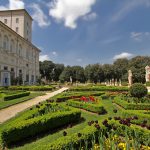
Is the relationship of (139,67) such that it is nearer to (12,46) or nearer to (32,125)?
(12,46)

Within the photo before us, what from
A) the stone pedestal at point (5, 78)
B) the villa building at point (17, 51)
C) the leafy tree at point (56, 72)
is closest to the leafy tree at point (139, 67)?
the leafy tree at point (56, 72)

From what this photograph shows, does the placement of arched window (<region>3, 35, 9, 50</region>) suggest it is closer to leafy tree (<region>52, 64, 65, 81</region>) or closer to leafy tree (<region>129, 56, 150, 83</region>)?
leafy tree (<region>52, 64, 65, 81</region>)

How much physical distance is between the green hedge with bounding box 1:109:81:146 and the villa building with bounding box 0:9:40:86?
110 ft

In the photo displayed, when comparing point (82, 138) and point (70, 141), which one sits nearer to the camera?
point (70, 141)

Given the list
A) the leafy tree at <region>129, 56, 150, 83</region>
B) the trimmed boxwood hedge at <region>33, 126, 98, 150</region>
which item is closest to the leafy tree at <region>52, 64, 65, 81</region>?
the leafy tree at <region>129, 56, 150, 83</region>

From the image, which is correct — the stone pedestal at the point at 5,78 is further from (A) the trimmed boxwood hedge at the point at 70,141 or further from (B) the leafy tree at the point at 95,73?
(A) the trimmed boxwood hedge at the point at 70,141

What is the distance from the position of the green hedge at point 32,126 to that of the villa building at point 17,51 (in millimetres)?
33416

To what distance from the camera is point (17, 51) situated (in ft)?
159

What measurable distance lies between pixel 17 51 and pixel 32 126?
4447 centimetres

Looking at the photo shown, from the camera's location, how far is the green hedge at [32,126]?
607cm

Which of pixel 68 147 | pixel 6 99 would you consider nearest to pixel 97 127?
pixel 68 147

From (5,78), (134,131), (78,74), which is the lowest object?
(134,131)

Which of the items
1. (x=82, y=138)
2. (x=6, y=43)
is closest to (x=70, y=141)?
(x=82, y=138)

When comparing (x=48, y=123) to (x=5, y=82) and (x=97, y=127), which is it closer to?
(x=97, y=127)
